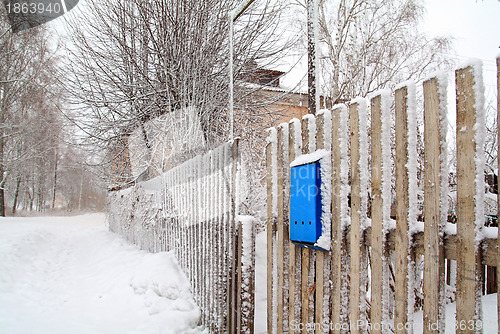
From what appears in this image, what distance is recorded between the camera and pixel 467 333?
1.13 metres

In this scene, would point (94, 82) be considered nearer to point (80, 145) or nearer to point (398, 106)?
point (80, 145)

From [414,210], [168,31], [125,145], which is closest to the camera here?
[414,210]

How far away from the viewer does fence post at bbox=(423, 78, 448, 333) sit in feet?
4.04

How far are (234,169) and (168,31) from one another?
19.5 feet

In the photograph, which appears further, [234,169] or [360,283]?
[234,169]

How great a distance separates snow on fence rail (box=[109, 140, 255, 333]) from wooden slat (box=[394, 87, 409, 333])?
1.41m

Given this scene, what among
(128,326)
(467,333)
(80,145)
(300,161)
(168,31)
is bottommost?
(128,326)

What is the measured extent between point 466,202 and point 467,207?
2 cm

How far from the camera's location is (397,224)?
1392 millimetres

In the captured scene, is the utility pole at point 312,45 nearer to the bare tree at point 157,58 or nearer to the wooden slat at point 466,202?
the wooden slat at point 466,202

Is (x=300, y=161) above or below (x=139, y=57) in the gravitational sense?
below

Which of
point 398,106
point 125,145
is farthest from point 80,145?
point 398,106

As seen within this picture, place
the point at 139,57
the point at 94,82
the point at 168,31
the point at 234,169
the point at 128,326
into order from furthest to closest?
the point at 94,82 → the point at 139,57 → the point at 168,31 → the point at 128,326 → the point at 234,169

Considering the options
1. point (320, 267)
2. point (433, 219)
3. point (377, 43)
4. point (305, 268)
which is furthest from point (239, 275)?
point (377, 43)
